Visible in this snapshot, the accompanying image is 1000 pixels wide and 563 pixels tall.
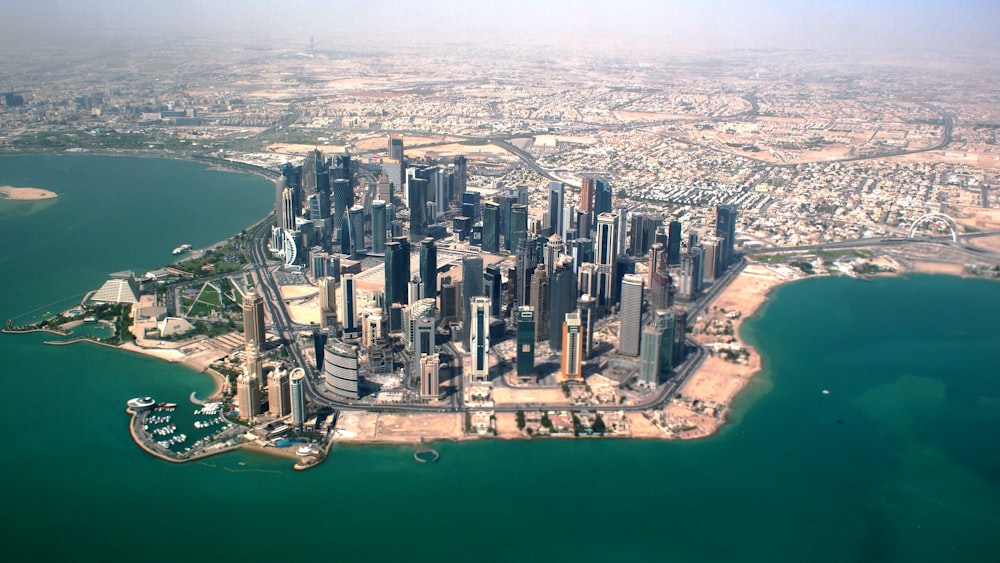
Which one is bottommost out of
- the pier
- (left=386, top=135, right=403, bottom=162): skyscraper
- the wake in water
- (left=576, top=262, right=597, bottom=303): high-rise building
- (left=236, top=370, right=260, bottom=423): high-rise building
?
the wake in water

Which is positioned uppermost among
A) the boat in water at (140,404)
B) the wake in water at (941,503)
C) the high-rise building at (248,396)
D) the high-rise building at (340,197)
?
the high-rise building at (340,197)

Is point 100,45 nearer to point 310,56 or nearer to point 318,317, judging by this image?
point 310,56

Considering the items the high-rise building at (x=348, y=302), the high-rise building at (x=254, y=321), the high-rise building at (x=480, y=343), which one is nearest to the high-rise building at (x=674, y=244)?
the high-rise building at (x=480, y=343)

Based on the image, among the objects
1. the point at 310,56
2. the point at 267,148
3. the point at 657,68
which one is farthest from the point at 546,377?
the point at 657,68

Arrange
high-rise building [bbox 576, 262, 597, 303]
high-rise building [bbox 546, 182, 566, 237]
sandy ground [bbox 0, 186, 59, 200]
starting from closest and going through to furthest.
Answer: high-rise building [bbox 576, 262, 597, 303] → high-rise building [bbox 546, 182, 566, 237] → sandy ground [bbox 0, 186, 59, 200]

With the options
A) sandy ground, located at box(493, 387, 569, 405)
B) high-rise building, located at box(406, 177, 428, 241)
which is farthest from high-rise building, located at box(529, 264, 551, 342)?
high-rise building, located at box(406, 177, 428, 241)

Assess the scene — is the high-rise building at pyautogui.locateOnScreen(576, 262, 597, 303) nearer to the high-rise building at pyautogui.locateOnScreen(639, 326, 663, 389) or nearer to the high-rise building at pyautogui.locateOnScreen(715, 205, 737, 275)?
the high-rise building at pyautogui.locateOnScreen(639, 326, 663, 389)

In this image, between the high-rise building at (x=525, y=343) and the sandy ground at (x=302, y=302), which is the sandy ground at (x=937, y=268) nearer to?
the high-rise building at (x=525, y=343)
